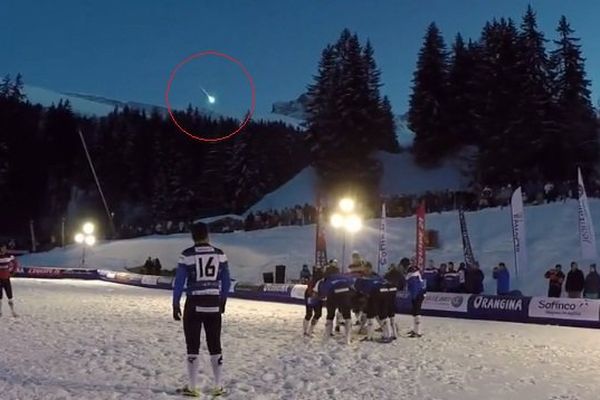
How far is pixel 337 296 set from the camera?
49.5ft

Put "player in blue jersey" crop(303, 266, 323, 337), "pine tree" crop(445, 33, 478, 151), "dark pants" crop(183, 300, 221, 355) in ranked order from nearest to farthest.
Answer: "dark pants" crop(183, 300, 221, 355)
"player in blue jersey" crop(303, 266, 323, 337)
"pine tree" crop(445, 33, 478, 151)

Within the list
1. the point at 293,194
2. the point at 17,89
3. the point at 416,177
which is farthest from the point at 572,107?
the point at 17,89

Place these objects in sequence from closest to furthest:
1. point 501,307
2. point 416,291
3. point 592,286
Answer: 1. point 416,291
2. point 501,307
3. point 592,286

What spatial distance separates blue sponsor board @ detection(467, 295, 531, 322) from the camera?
2194 cm

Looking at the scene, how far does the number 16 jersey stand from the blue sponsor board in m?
15.3

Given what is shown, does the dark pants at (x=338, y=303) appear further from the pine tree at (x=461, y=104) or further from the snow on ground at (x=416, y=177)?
the pine tree at (x=461, y=104)

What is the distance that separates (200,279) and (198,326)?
0.59 metres

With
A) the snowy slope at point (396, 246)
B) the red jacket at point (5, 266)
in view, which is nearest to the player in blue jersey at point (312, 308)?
the red jacket at point (5, 266)

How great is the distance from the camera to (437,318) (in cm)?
2297

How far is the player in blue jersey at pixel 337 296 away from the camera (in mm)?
14898

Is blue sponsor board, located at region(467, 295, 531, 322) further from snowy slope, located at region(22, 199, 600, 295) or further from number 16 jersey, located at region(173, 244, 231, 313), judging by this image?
number 16 jersey, located at region(173, 244, 231, 313)

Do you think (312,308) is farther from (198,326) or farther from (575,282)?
(575,282)

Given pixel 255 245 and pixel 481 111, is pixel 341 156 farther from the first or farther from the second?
pixel 255 245

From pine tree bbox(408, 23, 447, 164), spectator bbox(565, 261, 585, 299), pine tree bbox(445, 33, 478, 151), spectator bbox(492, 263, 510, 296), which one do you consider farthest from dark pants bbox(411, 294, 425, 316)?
pine tree bbox(408, 23, 447, 164)
